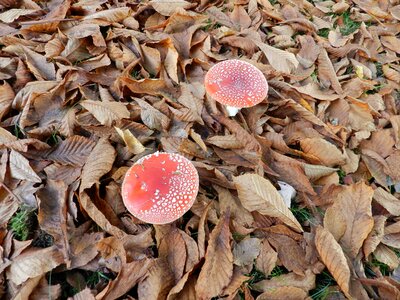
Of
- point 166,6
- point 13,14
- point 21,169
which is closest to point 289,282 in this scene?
point 21,169

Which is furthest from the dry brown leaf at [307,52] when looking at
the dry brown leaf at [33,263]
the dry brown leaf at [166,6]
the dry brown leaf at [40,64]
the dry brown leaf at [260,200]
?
the dry brown leaf at [33,263]

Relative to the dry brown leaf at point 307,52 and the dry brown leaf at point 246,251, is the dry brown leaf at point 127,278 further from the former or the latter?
the dry brown leaf at point 307,52

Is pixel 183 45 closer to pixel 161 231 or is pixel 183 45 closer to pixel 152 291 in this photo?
pixel 161 231

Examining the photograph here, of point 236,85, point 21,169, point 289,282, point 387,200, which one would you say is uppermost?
point 236,85

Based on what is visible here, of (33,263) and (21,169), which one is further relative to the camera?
(21,169)

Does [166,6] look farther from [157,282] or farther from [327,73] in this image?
[157,282]

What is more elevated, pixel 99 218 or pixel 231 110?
pixel 231 110

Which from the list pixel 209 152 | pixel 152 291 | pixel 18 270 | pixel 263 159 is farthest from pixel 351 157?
pixel 18 270
